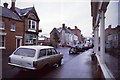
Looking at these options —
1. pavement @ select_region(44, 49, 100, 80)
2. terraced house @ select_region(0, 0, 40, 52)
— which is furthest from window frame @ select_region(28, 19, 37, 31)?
pavement @ select_region(44, 49, 100, 80)

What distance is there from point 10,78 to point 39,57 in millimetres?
1643

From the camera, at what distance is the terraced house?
857 inches

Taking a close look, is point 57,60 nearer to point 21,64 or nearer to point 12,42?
point 21,64

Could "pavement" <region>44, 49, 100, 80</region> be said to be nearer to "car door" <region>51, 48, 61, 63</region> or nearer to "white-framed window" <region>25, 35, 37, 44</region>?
"car door" <region>51, 48, 61, 63</region>

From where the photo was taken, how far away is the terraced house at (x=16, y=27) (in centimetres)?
2177

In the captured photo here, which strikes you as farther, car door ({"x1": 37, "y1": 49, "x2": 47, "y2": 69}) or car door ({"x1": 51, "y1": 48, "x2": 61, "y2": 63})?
car door ({"x1": 51, "y1": 48, "x2": 61, "y2": 63})

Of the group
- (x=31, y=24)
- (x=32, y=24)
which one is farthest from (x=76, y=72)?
(x=32, y=24)

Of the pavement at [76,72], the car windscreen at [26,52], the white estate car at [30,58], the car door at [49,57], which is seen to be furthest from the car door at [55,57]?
the car windscreen at [26,52]

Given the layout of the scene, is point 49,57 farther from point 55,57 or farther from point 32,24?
point 32,24

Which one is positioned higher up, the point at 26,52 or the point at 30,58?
the point at 26,52

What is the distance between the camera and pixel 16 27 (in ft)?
79.6

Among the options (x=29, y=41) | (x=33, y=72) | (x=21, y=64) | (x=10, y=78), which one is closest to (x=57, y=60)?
(x=33, y=72)

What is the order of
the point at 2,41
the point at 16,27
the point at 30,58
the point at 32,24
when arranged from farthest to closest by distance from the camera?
the point at 32,24 → the point at 16,27 → the point at 2,41 → the point at 30,58

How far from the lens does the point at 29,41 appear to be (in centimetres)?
2759
